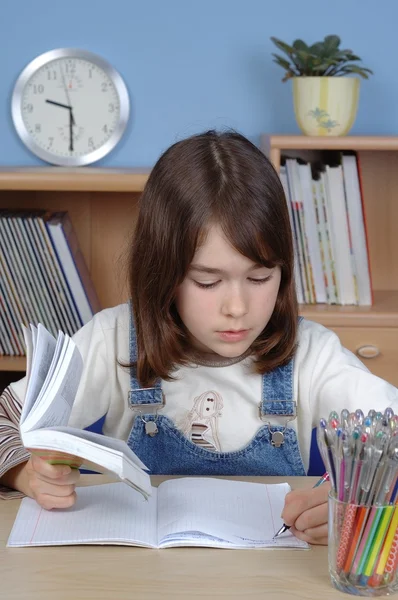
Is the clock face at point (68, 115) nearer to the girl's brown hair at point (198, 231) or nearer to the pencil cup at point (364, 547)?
the girl's brown hair at point (198, 231)

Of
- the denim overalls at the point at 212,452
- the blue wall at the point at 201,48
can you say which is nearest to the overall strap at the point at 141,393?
the denim overalls at the point at 212,452

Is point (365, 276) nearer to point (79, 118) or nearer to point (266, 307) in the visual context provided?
point (79, 118)

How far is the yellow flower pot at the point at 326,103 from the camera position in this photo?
2064 mm

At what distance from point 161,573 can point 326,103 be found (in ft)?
4.67

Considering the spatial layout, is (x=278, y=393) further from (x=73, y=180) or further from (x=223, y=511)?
(x=73, y=180)

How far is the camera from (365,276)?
7.07 ft

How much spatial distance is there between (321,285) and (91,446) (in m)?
1.36

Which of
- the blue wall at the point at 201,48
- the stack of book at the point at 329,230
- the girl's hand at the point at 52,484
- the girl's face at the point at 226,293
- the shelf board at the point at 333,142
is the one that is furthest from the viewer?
the blue wall at the point at 201,48

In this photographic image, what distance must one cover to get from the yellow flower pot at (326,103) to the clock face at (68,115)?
0.46m

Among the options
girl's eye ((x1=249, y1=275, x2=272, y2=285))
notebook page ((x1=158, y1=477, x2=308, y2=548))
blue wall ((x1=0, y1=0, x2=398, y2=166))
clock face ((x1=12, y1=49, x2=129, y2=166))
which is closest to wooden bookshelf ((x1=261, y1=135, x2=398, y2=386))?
blue wall ((x1=0, y1=0, x2=398, y2=166))

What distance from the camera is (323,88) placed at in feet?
6.78

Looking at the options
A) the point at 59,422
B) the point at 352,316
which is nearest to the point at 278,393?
the point at 59,422

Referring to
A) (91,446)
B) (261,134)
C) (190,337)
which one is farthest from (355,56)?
(91,446)

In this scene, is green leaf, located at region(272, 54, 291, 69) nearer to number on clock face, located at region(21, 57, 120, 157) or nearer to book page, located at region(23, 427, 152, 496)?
number on clock face, located at region(21, 57, 120, 157)
